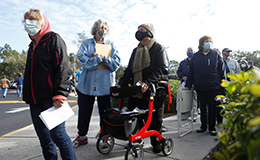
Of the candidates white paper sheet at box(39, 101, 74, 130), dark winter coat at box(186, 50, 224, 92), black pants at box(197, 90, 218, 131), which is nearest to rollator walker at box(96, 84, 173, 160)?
white paper sheet at box(39, 101, 74, 130)

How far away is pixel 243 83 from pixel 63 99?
1.62 m

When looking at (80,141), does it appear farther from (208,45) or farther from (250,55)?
(250,55)

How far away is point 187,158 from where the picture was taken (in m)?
2.60

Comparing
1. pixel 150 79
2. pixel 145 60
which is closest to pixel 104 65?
pixel 145 60

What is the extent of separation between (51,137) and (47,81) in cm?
59

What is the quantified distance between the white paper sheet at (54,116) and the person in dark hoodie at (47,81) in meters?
0.06

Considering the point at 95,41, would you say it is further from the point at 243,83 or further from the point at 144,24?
the point at 243,83

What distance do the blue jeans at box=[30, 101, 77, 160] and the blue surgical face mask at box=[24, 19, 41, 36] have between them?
0.82m

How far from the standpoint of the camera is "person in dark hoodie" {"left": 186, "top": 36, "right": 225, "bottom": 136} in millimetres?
3766

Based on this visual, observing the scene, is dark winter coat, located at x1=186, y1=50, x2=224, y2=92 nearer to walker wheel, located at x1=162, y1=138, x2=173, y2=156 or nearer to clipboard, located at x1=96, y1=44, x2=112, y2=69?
walker wheel, located at x1=162, y1=138, x2=173, y2=156

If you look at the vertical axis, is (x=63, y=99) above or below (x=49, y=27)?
below

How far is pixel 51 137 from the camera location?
189cm

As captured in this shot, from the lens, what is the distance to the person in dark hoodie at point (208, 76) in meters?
3.77

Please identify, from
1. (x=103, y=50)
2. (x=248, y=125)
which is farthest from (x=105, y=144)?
(x=248, y=125)
